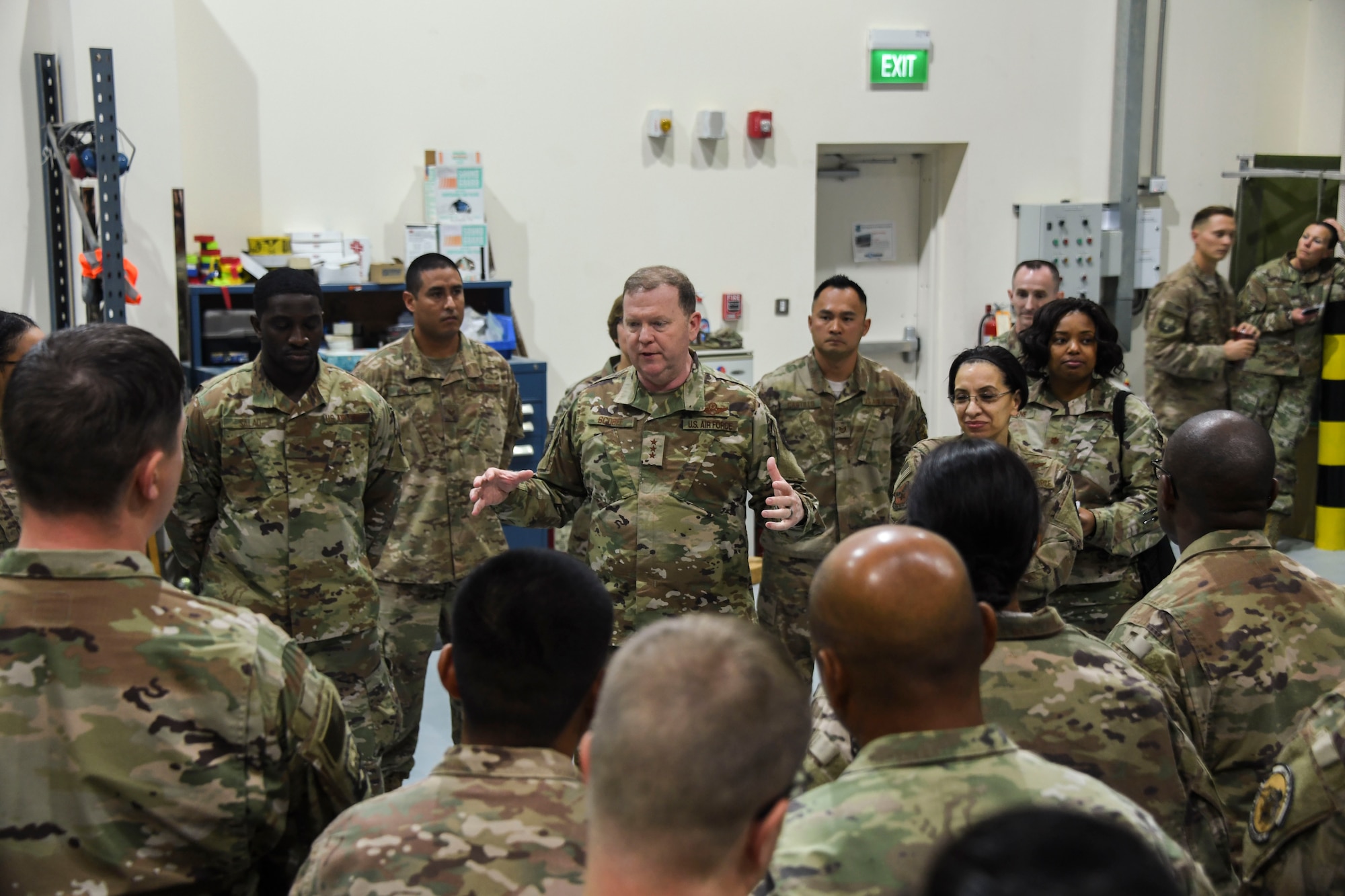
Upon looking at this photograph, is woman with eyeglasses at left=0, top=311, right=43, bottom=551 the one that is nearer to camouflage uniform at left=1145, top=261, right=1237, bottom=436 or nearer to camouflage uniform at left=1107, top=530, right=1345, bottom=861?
camouflage uniform at left=1107, top=530, right=1345, bottom=861

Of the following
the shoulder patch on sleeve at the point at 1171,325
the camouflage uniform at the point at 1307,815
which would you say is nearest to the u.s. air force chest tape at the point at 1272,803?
the camouflage uniform at the point at 1307,815

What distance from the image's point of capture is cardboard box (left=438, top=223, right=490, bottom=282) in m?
6.37

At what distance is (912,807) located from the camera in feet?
4.42

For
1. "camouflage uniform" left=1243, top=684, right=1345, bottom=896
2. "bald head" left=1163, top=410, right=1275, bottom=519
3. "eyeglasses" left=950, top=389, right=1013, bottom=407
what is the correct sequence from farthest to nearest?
"eyeglasses" left=950, top=389, right=1013, bottom=407 → "bald head" left=1163, top=410, right=1275, bottom=519 → "camouflage uniform" left=1243, top=684, right=1345, bottom=896

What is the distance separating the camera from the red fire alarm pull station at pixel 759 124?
23.2 feet

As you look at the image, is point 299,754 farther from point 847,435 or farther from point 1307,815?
point 847,435

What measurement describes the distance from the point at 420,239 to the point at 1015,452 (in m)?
4.09

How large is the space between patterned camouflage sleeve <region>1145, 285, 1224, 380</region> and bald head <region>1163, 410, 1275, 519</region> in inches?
183

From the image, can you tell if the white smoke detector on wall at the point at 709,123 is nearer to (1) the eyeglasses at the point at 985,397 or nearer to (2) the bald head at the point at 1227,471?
(1) the eyeglasses at the point at 985,397

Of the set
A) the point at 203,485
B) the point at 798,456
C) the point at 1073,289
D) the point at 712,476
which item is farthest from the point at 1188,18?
the point at 203,485

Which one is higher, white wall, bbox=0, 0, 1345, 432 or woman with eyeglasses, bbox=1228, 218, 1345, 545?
white wall, bbox=0, 0, 1345, 432

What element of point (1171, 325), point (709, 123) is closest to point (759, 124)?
point (709, 123)

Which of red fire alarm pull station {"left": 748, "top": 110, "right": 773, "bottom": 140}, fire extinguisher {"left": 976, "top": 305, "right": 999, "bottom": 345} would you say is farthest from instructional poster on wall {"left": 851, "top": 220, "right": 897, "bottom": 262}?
red fire alarm pull station {"left": 748, "top": 110, "right": 773, "bottom": 140}

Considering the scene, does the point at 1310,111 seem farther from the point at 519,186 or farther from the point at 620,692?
the point at 620,692
